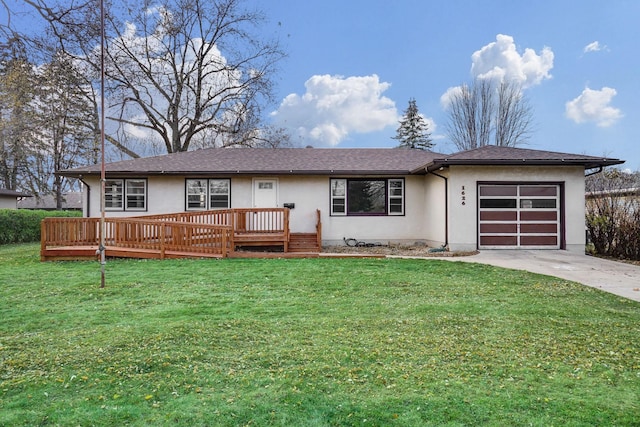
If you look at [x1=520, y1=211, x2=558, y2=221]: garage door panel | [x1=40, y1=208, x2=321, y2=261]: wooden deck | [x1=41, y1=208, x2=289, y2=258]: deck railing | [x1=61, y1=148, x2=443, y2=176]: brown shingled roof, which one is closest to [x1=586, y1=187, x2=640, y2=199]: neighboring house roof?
[x1=520, y1=211, x2=558, y2=221]: garage door panel

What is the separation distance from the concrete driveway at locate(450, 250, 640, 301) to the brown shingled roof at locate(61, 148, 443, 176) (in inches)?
147

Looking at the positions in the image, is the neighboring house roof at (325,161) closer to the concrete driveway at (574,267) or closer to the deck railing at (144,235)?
the concrete driveway at (574,267)

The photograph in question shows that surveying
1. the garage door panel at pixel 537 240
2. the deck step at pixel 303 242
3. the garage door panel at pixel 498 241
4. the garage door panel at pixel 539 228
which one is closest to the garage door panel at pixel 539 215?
the garage door panel at pixel 539 228

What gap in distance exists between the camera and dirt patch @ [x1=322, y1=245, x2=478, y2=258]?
38.1 feet

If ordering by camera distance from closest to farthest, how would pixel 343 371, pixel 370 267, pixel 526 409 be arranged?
pixel 526 409 < pixel 343 371 < pixel 370 267

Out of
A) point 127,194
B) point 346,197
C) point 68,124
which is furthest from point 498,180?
point 68,124

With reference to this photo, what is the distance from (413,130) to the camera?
3838 cm

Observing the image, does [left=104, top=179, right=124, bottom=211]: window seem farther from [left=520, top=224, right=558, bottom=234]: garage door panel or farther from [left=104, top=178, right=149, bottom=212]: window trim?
[left=520, top=224, right=558, bottom=234]: garage door panel

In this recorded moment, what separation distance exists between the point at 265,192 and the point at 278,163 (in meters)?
1.26

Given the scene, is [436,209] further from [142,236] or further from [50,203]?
[50,203]

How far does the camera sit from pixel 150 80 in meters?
25.8

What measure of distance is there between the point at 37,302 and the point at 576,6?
64.6 ft

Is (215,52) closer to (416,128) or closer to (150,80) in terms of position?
(150,80)

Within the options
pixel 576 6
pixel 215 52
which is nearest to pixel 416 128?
pixel 215 52
